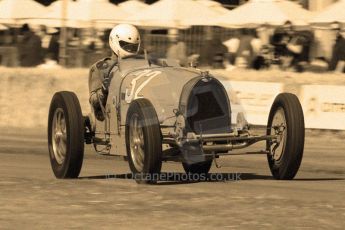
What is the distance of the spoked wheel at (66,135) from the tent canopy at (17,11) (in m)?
17.7

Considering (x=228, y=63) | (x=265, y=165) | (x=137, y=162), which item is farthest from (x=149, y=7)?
(x=137, y=162)

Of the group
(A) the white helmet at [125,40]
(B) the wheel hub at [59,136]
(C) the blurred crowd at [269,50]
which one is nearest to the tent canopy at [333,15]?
(C) the blurred crowd at [269,50]

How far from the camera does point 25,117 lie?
25031mm

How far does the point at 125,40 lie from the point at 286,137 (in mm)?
2628

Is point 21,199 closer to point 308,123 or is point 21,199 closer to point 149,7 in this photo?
point 308,123

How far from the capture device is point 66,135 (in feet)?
39.3

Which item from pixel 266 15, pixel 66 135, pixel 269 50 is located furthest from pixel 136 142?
pixel 266 15

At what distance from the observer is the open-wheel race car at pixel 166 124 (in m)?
10.9

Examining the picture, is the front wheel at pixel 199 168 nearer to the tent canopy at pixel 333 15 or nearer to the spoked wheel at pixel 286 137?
the spoked wheel at pixel 286 137

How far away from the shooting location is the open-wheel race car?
431 inches

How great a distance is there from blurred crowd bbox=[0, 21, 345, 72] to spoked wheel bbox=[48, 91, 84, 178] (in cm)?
1047

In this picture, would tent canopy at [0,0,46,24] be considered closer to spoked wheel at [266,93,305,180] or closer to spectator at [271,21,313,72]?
spectator at [271,21,313,72]

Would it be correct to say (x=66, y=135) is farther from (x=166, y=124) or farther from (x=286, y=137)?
(x=286, y=137)

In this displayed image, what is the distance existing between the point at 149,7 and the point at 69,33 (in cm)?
230
